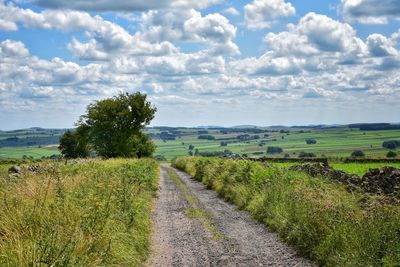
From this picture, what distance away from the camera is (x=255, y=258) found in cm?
1291

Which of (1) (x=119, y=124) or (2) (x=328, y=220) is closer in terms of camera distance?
(2) (x=328, y=220)

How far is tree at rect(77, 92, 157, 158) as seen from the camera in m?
83.9

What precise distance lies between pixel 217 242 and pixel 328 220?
3704 mm

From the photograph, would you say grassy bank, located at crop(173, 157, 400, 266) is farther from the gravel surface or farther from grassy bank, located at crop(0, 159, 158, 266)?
grassy bank, located at crop(0, 159, 158, 266)

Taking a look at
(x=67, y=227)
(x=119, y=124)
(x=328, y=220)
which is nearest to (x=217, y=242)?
(x=328, y=220)

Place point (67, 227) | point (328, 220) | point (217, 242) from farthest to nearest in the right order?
point (217, 242) < point (328, 220) < point (67, 227)

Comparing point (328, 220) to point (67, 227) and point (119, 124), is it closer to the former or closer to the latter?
point (67, 227)

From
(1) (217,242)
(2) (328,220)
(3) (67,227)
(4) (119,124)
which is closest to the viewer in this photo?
(3) (67,227)

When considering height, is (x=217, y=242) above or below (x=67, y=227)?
below

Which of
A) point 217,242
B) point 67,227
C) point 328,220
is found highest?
point 67,227

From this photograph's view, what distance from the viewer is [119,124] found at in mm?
85500

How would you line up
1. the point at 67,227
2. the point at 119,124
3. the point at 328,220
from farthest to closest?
the point at 119,124 → the point at 328,220 → the point at 67,227

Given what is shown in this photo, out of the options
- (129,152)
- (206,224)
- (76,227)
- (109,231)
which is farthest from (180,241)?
(129,152)

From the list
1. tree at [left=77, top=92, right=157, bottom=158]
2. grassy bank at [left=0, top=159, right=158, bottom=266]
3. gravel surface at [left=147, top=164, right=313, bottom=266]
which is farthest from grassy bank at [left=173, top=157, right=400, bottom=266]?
tree at [left=77, top=92, right=157, bottom=158]
